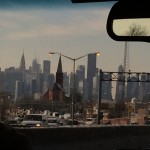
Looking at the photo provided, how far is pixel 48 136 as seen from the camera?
71.8ft

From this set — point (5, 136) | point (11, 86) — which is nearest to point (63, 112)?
point (11, 86)

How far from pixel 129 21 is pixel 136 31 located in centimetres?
27

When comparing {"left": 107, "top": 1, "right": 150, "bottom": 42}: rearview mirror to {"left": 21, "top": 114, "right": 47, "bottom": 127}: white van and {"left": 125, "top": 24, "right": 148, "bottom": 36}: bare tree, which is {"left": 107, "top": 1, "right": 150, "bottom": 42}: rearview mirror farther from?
{"left": 21, "top": 114, "right": 47, "bottom": 127}: white van

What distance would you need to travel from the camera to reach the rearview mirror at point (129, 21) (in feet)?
10.5

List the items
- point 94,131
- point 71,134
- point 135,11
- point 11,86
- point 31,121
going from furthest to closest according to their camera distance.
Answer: point 31,121, point 94,131, point 71,134, point 11,86, point 135,11

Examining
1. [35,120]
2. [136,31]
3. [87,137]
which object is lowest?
[35,120]

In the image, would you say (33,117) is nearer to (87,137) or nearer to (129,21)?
(87,137)

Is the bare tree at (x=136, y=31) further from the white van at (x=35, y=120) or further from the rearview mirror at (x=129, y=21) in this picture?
the white van at (x=35, y=120)

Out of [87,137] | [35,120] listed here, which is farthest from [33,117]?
[87,137]

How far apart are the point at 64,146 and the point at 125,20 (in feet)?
63.0

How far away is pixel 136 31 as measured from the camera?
3627 millimetres

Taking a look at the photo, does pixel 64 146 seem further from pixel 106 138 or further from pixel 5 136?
pixel 5 136

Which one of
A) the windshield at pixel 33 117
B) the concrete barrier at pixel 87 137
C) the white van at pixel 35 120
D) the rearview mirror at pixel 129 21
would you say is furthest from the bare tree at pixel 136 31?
the windshield at pixel 33 117

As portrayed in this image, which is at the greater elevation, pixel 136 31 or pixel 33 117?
pixel 136 31
